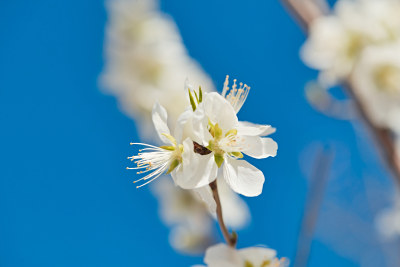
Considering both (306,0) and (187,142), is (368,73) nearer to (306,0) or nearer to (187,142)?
(306,0)

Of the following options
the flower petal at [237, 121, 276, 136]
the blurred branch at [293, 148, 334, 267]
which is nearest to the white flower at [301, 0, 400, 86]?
the blurred branch at [293, 148, 334, 267]

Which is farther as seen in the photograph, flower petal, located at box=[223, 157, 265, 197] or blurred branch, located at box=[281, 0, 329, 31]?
blurred branch, located at box=[281, 0, 329, 31]

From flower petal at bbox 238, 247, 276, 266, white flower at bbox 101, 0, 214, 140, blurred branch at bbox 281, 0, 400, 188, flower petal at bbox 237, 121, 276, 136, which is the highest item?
white flower at bbox 101, 0, 214, 140

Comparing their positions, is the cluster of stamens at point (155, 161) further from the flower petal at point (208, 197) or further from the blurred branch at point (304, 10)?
the blurred branch at point (304, 10)

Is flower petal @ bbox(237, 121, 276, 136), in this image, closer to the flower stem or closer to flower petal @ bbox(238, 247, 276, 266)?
the flower stem

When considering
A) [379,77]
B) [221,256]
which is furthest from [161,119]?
[379,77]

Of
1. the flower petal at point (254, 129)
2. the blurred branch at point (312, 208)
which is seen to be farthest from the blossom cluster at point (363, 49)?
the flower petal at point (254, 129)

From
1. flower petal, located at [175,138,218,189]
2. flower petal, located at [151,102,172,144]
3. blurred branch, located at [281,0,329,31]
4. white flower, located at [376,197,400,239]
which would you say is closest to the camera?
flower petal, located at [175,138,218,189]
